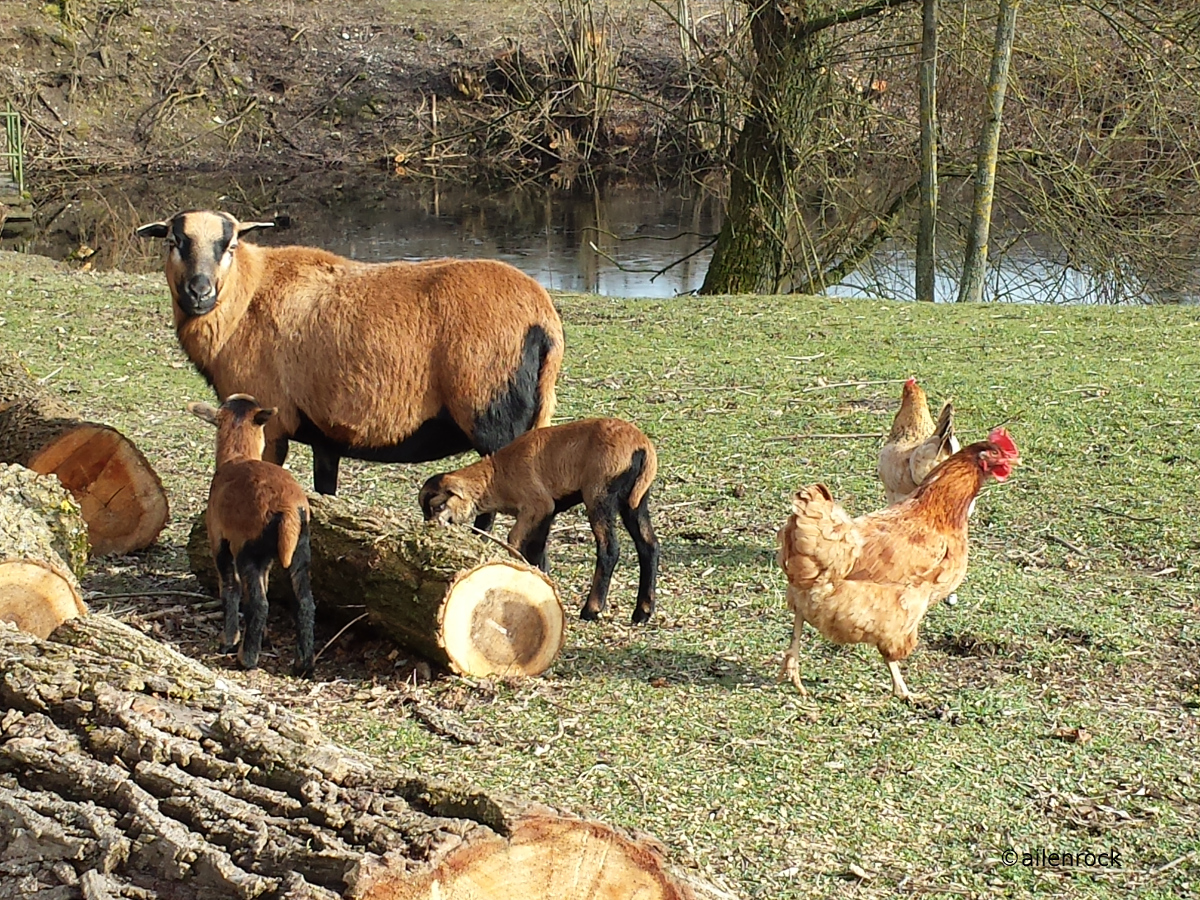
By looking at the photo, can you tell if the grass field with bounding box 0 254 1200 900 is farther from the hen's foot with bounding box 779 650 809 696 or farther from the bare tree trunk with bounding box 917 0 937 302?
the bare tree trunk with bounding box 917 0 937 302

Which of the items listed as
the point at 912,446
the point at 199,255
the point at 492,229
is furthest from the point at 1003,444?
the point at 492,229

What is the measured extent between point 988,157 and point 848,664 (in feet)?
32.2

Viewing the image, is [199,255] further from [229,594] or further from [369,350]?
[229,594]

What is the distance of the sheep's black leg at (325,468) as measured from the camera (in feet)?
20.3

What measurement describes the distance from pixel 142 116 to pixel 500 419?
86.7 feet

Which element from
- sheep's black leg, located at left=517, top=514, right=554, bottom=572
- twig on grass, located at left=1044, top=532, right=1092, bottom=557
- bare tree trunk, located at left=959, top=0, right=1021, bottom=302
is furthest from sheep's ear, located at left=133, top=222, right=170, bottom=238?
bare tree trunk, located at left=959, top=0, right=1021, bottom=302

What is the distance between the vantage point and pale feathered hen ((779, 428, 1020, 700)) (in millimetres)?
4551

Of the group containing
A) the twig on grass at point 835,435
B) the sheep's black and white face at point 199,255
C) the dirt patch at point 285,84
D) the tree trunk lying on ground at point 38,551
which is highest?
the dirt patch at point 285,84

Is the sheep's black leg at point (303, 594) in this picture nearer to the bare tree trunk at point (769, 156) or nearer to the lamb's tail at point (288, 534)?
the lamb's tail at point (288, 534)

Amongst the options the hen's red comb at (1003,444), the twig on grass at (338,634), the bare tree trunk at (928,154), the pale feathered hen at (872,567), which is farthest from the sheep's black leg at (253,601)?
the bare tree trunk at (928,154)

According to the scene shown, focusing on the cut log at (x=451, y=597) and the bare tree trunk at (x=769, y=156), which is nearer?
the cut log at (x=451, y=597)

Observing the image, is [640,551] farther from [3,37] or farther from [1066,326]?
[3,37]

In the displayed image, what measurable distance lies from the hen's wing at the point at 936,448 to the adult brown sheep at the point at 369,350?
166cm

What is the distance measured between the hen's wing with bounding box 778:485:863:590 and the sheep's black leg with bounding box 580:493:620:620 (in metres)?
0.93
